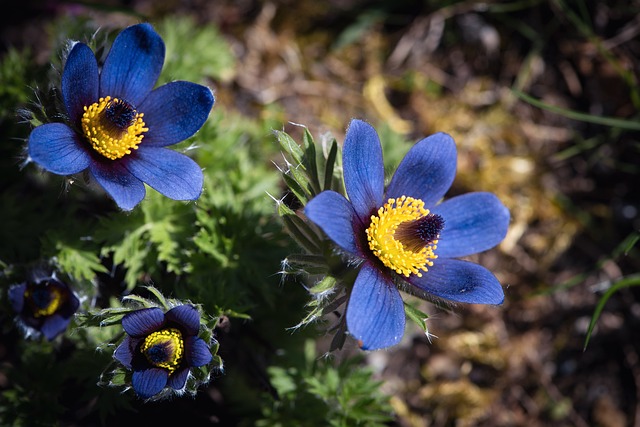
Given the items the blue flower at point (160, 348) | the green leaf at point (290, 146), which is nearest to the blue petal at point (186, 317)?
the blue flower at point (160, 348)

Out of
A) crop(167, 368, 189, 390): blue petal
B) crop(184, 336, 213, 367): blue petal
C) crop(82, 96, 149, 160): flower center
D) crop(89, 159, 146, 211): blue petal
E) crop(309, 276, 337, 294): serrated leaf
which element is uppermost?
crop(82, 96, 149, 160): flower center

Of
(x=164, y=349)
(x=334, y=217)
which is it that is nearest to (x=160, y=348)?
(x=164, y=349)

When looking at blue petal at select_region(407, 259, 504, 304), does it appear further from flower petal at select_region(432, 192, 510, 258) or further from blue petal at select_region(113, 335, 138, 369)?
blue petal at select_region(113, 335, 138, 369)

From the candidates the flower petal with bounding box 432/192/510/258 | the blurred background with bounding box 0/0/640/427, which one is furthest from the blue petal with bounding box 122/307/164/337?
the flower petal with bounding box 432/192/510/258

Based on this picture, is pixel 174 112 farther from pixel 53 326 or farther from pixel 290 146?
pixel 53 326

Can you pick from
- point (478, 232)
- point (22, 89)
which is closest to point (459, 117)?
point (478, 232)

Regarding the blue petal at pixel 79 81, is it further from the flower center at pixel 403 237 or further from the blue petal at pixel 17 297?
the flower center at pixel 403 237
